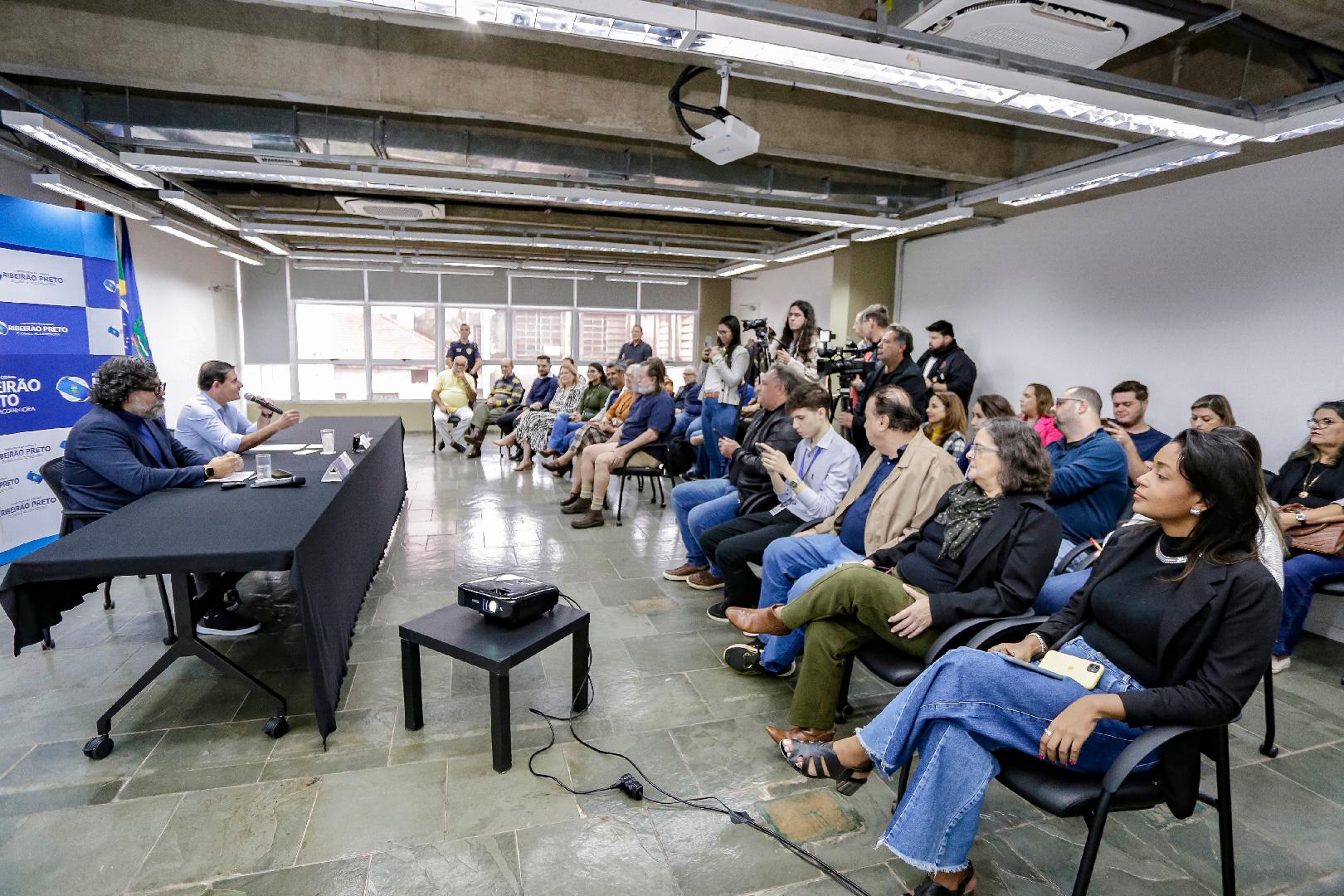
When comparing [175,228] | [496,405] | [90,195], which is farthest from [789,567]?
[175,228]

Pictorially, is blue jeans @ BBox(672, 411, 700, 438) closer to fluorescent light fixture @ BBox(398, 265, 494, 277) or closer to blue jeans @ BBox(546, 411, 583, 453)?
blue jeans @ BBox(546, 411, 583, 453)

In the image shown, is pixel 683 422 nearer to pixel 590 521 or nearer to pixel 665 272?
pixel 590 521

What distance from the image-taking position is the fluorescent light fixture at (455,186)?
411 centimetres

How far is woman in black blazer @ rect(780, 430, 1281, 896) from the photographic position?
54.0 inches

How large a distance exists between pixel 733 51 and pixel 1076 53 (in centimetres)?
136

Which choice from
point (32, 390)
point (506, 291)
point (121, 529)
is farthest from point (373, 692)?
point (506, 291)

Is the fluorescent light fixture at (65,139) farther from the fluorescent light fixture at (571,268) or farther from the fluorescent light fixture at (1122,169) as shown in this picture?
the fluorescent light fixture at (1122,169)

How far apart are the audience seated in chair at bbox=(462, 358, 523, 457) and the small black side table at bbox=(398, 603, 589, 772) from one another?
18.8 feet

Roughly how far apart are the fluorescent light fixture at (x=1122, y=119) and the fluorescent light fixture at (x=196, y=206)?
5.72 meters

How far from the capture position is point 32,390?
4156 millimetres

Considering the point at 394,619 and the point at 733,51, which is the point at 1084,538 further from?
the point at 394,619

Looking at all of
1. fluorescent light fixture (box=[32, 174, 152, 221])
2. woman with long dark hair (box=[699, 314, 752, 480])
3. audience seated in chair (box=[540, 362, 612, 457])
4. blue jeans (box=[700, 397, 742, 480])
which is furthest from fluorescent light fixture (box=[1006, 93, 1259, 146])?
fluorescent light fixture (box=[32, 174, 152, 221])

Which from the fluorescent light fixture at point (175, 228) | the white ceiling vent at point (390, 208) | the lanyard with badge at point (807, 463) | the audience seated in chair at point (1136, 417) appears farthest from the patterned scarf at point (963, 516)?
the fluorescent light fixture at point (175, 228)

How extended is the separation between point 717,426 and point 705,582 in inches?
64.3
